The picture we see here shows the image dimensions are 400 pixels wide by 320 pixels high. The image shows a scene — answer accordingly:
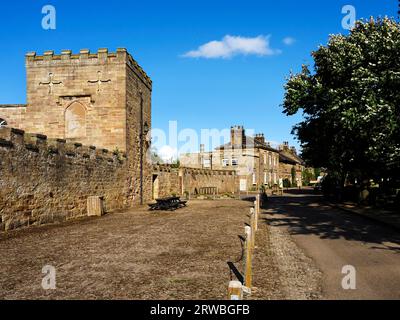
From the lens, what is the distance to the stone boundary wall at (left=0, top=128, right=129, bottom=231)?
37.4 ft

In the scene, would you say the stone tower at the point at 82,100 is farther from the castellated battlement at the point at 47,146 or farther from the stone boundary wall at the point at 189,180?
the stone boundary wall at the point at 189,180

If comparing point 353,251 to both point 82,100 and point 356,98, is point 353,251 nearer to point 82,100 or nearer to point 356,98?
point 356,98

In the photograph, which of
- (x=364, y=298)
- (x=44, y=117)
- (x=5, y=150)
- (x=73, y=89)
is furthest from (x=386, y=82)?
(x=44, y=117)

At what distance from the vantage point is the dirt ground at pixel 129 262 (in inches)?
228

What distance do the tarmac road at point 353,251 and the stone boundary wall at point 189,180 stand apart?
1537 cm

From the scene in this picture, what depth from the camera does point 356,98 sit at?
14.2 metres

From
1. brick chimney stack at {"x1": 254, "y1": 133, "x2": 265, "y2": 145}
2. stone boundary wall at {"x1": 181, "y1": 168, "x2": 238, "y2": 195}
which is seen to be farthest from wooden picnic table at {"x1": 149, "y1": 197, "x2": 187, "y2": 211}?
brick chimney stack at {"x1": 254, "y1": 133, "x2": 265, "y2": 145}

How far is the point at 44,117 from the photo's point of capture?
2144 cm

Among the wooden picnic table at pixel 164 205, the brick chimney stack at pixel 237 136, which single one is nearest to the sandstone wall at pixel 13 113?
the wooden picnic table at pixel 164 205

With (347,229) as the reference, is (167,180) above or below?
above

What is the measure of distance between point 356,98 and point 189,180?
77.9ft

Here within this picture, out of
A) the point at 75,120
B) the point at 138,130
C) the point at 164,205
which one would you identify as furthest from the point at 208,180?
the point at 75,120

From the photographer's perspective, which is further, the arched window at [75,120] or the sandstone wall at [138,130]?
the sandstone wall at [138,130]

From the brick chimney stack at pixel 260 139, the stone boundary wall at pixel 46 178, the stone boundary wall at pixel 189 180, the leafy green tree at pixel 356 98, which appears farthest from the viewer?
the brick chimney stack at pixel 260 139
